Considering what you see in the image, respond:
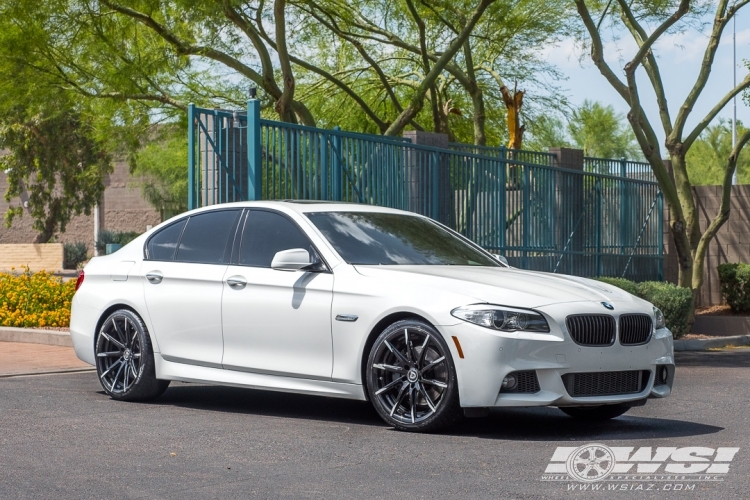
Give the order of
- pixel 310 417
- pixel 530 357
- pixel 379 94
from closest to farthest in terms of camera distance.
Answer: pixel 530 357 < pixel 310 417 < pixel 379 94

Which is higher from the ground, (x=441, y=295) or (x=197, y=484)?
(x=441, y=295)

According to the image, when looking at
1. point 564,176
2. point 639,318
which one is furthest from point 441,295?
point 564,176

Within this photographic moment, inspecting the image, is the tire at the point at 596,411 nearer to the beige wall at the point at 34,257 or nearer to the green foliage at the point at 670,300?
the green foliage at the point at 670,300

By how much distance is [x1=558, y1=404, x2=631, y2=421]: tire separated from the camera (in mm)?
8258

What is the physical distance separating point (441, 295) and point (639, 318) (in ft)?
4.50

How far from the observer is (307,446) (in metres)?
7.08

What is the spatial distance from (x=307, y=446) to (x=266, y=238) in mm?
2163

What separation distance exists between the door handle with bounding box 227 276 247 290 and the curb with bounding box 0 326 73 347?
6.06 meters

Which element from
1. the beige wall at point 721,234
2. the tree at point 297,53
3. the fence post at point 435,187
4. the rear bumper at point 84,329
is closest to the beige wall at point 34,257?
the tree at point 297,53

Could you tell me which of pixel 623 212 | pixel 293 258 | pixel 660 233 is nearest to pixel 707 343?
pixel 623 212

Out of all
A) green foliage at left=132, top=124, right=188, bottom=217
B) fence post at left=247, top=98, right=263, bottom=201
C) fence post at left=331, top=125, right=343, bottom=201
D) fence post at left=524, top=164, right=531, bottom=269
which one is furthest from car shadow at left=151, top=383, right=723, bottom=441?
green foliage at left=132, top=124, right=188, bottom=217

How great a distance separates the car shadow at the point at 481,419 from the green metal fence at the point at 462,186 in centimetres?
385

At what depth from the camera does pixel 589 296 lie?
7758 millimetres

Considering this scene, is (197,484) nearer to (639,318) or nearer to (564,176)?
(639,318)
